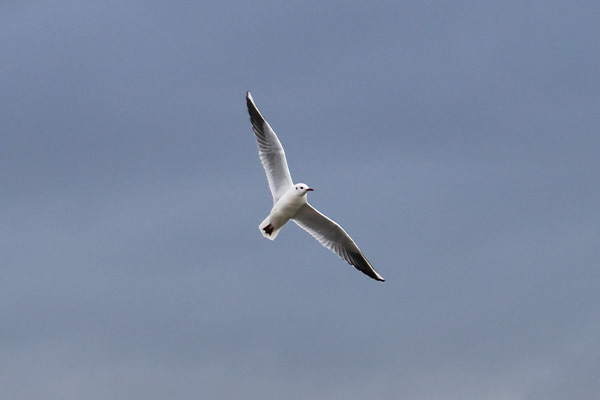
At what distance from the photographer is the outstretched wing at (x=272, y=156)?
138 feet

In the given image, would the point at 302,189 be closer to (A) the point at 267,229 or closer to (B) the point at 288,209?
(B) the point at 288,209

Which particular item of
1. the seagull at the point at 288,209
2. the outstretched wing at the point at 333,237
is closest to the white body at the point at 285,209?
the seagull at the point at 288,209

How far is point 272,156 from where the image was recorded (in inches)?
1666

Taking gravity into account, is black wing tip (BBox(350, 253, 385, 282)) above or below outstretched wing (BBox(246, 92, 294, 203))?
below

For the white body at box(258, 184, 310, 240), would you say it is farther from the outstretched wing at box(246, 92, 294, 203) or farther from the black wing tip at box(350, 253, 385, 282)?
the black wing tip at box(350, 253, 385, 282)

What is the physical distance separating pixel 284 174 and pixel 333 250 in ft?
12.7

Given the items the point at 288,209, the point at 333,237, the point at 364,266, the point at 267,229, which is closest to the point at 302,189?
the point at 288,209

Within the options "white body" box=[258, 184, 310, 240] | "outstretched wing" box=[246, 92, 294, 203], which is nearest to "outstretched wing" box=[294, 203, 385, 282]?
"white body" box=[258, 184, 310, 240]

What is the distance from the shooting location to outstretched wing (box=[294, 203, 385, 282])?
42500mm

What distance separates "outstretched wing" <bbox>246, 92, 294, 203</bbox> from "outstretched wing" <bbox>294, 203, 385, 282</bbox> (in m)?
1.21

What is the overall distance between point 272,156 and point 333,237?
4.02 m

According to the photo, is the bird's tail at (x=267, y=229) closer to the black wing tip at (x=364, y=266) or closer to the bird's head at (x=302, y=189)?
the bird's head at (x=302, y=189)

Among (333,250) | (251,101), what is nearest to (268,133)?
(251,101)

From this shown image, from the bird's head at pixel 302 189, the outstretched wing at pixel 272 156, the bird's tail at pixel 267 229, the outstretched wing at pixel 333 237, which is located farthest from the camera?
the outstretched wing at pixel 333 237
